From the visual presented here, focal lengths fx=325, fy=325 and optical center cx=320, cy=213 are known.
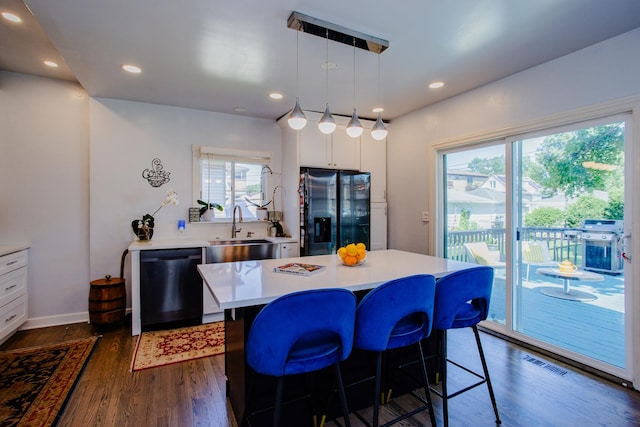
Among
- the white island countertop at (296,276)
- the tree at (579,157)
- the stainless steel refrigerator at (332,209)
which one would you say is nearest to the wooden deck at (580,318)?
the tree at (579,157)

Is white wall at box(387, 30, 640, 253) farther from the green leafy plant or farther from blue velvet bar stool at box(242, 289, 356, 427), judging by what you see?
blue velvet bar stool at box(242, 289, 356, 427)

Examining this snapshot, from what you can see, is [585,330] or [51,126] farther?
[51,126]

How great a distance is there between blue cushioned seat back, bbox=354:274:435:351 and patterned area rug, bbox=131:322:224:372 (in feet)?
6.16

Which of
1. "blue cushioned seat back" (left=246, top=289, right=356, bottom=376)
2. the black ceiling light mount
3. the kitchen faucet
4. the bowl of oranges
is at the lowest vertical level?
"blue cushioned seat back" (left=246, top=289, right=356, bottom=376)

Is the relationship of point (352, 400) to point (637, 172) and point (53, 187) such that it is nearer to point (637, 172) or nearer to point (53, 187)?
point (637, 172)

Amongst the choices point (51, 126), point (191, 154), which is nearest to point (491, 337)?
point (191, 154)

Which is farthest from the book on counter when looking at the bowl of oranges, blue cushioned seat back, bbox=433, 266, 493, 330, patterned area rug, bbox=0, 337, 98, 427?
patterned area rug, bbox=0, 337, 98, 427

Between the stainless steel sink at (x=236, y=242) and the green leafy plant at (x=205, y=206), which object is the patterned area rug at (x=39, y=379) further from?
the green leafy plant at (x=205, y=206)

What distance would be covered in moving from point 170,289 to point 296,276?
217 centimetres

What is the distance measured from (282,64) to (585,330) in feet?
11.4

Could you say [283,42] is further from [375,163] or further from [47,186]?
[47,186]

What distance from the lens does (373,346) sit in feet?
5.30

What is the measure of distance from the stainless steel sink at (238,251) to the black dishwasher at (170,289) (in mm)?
160

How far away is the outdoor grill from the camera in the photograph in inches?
99.5
